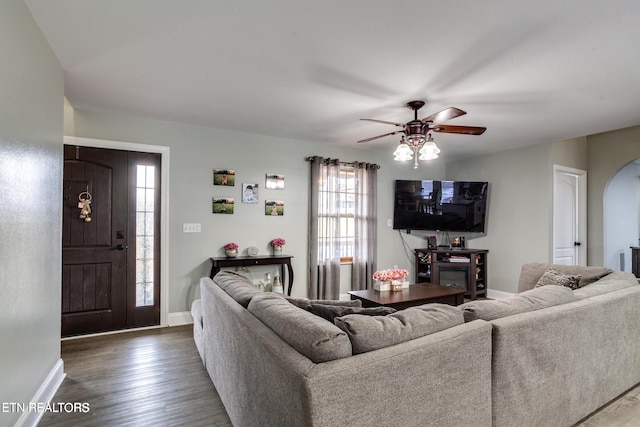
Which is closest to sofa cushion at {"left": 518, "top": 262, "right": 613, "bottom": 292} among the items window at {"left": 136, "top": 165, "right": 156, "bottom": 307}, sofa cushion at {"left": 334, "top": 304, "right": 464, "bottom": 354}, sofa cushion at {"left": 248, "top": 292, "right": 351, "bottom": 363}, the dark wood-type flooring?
the dark wood-type flooring

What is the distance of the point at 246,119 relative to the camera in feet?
12.4

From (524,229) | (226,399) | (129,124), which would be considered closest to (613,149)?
(524,229)

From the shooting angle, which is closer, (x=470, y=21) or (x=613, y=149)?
(x=470, y=21)

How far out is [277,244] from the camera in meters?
4.36

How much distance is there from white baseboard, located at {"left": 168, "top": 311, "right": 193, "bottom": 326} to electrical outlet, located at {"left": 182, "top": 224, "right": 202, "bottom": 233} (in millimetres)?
988

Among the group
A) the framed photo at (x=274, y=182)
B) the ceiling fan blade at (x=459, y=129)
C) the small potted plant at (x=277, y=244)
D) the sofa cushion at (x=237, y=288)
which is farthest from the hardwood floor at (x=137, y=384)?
the ceiling fan blade at (x=459, y=129)

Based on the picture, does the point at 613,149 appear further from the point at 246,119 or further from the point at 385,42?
the point at 246,119

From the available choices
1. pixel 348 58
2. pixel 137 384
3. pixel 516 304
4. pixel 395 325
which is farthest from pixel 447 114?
pixel 137 384

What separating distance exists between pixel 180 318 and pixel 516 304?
140 inches

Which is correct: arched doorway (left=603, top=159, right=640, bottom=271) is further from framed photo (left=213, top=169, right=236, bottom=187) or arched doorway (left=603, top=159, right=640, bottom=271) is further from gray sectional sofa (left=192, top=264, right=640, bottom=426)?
framed photo (left=213, top=169, right=236, bottom=187)

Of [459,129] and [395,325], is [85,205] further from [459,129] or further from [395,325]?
[459,129]

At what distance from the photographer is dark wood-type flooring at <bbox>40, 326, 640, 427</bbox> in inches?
79.0

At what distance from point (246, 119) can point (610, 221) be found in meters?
5.80

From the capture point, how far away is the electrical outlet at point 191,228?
12.9 feet
